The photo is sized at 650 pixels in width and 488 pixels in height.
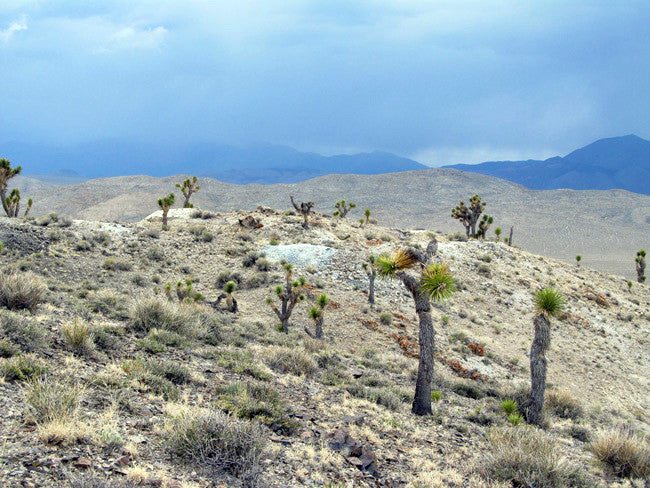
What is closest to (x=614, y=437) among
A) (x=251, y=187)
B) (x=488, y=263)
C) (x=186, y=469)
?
(x=186, y=469)

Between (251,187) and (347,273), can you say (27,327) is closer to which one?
(347,273)

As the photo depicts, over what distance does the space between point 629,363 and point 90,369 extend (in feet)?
89.7

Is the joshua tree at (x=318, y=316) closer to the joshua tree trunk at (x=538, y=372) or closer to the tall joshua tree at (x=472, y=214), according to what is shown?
the joshua tree trunk at (x=538, y=372)

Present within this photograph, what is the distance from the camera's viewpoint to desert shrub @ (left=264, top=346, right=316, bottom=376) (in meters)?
11.7

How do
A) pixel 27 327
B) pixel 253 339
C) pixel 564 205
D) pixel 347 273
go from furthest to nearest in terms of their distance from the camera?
1. pixel 564 205
2. pixel 347 273
3. pixel 253 339
4. pixel 27 327

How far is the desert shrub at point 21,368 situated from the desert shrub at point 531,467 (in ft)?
24.5

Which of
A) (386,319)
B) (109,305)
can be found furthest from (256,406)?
(386,319)

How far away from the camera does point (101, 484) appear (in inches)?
173

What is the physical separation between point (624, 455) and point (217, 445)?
7.91 metres

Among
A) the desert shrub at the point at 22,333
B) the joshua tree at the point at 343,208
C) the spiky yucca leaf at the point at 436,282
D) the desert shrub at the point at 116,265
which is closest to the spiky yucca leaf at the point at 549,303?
the spiky yucca leaf at the point at 436,282

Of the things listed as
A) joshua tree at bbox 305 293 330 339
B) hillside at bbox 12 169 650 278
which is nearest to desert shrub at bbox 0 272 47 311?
joshua tree at bbox 305 293 330 339

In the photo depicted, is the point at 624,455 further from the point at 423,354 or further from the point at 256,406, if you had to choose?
the point at 256,406

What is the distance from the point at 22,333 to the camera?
8391 millimetres

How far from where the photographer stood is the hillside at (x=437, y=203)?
77.0m
